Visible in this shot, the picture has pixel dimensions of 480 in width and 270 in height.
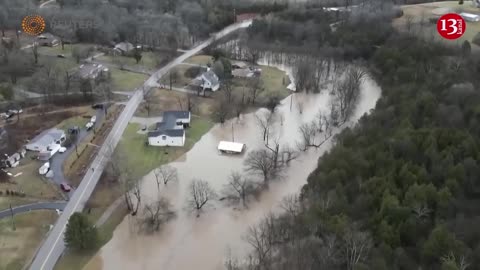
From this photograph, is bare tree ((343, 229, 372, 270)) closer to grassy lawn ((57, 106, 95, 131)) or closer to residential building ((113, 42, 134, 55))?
grassy lawn ((57, 106, 95, 131))

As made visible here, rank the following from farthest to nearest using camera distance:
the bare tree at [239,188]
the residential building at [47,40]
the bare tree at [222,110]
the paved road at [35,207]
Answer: the residential building at [47,40], the bare tree at [222,110], the bare tree at [239,188], the paved road at [35,207]

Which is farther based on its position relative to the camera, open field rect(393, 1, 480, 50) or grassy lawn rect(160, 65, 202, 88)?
open field rect(393, 1, 480, 50)

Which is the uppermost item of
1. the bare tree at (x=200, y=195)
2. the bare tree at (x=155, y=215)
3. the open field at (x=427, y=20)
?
the open field at (x=427, y=20)

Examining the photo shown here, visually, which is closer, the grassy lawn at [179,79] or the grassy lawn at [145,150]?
the grassy lawn at [145,150]

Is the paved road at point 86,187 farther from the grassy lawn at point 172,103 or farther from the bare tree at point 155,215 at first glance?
the bare tree at point 155,215

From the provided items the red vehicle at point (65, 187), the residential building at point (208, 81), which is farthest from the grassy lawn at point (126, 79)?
the red vehicle at point (65, 187)

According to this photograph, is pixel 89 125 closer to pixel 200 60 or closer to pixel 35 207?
pixel 35 207

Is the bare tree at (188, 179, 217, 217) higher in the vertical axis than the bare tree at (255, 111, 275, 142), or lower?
lower

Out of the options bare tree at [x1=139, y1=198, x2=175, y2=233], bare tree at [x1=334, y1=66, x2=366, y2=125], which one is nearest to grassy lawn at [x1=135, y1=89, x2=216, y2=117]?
bare tree at [x1=334, y1=66, x2=366, y2=125]
